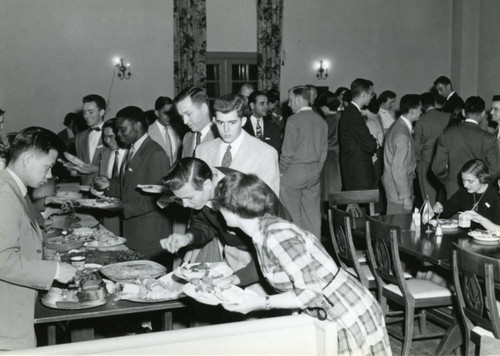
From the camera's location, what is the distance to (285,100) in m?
10.8

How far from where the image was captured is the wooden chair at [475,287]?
280cm

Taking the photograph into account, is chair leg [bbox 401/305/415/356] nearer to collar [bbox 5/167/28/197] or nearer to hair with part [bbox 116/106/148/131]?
hair with part [bbox 116/106/148/131]

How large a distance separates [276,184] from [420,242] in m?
1.10

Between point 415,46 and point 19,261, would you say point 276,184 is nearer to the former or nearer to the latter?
point 19,261

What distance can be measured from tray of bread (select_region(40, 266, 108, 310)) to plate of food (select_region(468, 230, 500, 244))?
2368mm

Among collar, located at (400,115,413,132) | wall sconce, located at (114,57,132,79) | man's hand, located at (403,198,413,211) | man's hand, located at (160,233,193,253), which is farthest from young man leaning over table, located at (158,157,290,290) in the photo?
wall sconce, located at (114,57,132,79)

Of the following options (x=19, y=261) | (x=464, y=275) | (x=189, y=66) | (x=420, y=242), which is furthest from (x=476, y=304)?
(x=189, y=66)

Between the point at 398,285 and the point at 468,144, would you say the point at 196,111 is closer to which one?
the point at 398,285

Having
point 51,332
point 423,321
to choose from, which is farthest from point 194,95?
point 423,321

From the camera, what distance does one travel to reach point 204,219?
316 centimetres

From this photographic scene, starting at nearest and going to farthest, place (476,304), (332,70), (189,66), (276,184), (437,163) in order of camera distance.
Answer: (476,304) < (276,184) < (437,163) < (189,66) < (332,70)

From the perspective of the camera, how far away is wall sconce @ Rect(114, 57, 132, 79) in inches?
393

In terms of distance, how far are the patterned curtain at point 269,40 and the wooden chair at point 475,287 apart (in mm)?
7851

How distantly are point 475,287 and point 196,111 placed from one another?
6.49 feet
